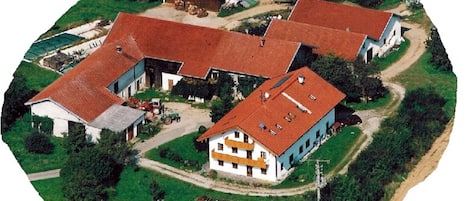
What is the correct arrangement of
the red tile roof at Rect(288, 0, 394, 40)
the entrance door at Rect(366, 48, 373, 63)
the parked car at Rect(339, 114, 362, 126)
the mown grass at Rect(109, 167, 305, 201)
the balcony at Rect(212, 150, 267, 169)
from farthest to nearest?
the red tile roof at Rect(288, 0, 394, 40) → the entrance door at Rect(366, 48, 373, 63) → the parked car at Rect(339, 114, 362, 126) → the balcony at Rect(212, 150, 267, 169) → the mown grass at Rect(109, 167, 305, 201)

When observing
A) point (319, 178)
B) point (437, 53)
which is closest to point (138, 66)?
point (319, 178)

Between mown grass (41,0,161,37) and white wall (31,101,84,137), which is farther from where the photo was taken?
mown grass (41,0,161,37)

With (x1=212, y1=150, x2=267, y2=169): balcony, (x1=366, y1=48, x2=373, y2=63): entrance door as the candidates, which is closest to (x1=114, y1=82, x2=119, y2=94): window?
A: (x1=212, y1=150, x2=267, y2=169): balcony

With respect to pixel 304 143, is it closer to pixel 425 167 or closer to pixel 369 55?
pixel 425 167

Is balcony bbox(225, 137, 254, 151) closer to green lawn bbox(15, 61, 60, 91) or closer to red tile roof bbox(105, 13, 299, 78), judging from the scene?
red tile roof bbox(105, 13, 299, 78)

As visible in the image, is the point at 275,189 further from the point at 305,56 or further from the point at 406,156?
the point at 305,56

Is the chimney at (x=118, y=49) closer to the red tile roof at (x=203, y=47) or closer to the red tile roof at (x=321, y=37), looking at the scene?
the red tile roof at (x=203, y=47)
